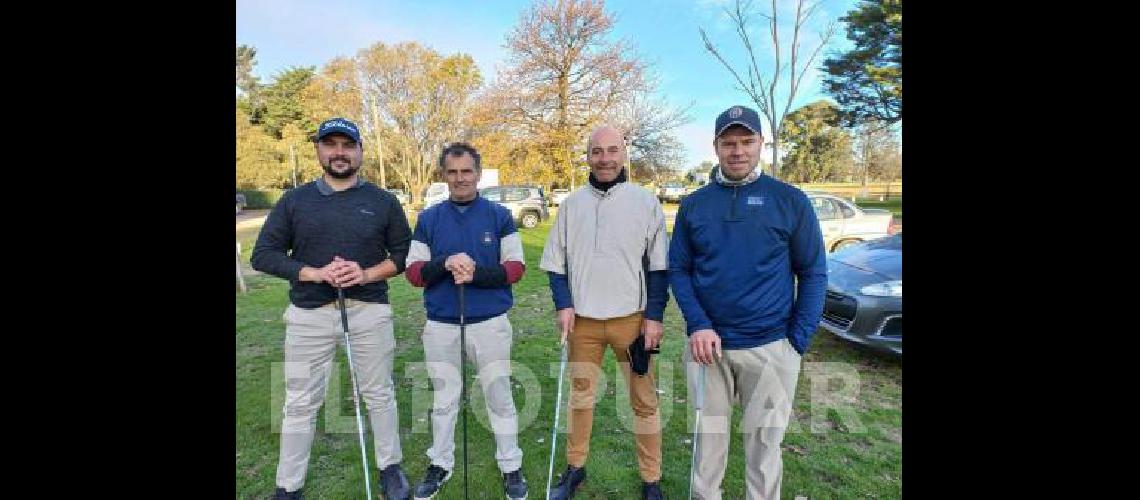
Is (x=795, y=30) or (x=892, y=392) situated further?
(x=795, y=30)

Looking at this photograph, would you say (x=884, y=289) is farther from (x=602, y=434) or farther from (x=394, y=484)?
(x=394, y=484)

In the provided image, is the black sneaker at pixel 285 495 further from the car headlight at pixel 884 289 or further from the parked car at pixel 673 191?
the parked car at pixel 673 191

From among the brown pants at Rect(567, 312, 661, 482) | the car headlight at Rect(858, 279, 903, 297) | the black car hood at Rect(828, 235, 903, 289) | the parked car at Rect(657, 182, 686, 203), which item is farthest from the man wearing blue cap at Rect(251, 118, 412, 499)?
the parked car at Rect(657, 182, 686, 203)

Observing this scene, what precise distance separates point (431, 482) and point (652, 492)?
126 centimetres

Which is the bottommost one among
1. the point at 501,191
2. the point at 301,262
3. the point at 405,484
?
the point at 405,484

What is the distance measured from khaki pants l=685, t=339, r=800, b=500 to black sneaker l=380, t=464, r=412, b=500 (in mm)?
1625

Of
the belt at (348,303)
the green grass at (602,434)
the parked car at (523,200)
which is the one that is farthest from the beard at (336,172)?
the parked car at (523,200)

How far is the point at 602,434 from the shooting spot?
3758 millimetres

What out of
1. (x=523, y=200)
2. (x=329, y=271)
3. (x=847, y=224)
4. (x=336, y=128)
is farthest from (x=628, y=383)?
(x=523, y=200)

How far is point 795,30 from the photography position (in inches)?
561

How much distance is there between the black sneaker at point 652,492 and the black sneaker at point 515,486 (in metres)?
0.68
